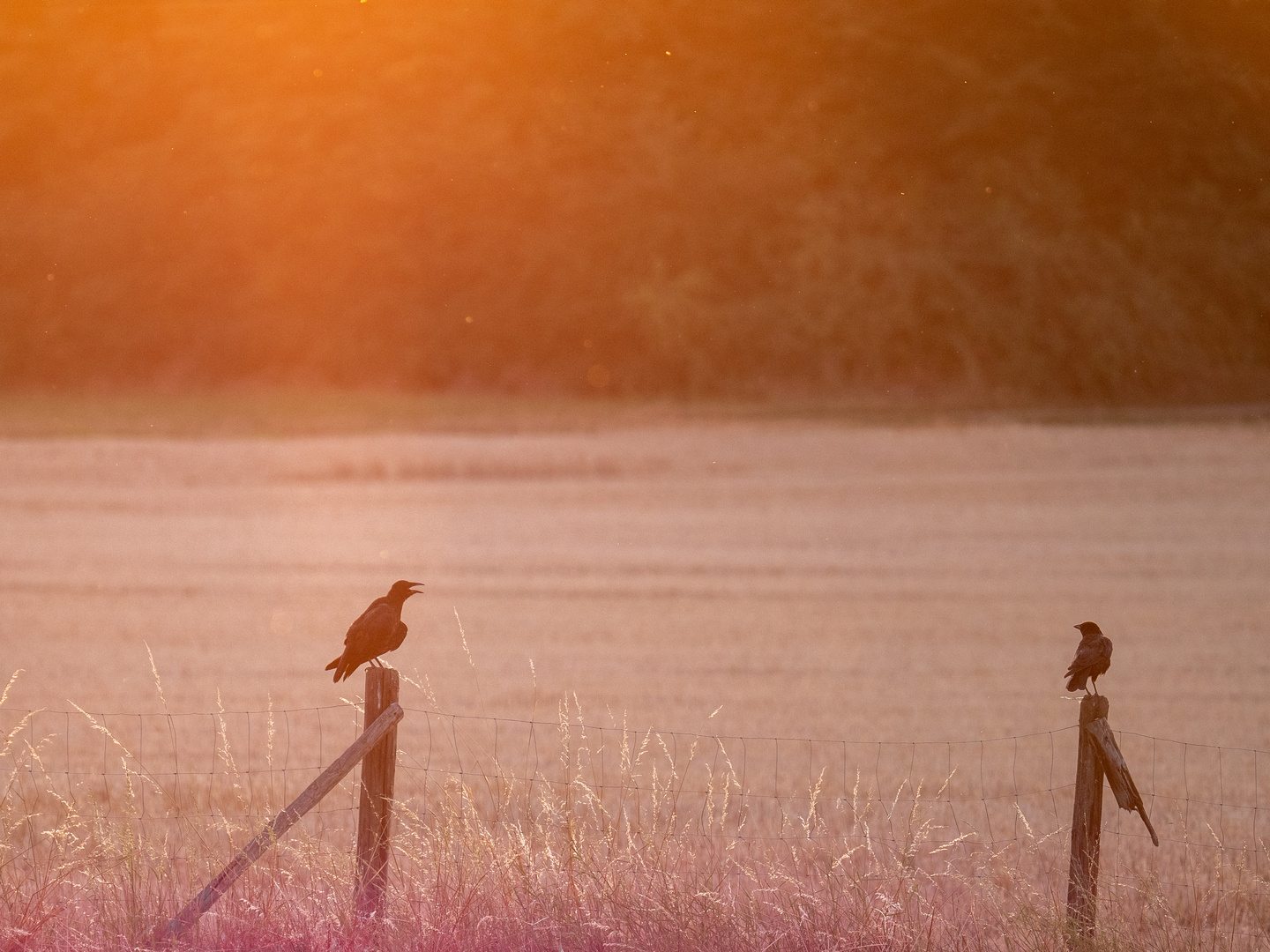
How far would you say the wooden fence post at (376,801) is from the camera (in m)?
4.61

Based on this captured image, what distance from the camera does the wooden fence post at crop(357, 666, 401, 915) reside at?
4613 millimetres

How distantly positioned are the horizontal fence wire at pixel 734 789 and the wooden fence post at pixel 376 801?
0.83 meters

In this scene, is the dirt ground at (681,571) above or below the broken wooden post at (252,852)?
below

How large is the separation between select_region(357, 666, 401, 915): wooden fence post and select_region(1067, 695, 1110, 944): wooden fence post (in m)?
2.12

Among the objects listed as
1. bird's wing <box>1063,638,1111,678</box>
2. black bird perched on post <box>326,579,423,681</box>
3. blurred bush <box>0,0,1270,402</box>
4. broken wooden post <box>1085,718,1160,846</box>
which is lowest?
broken wooden post <box>1085,718,1160,846</box>

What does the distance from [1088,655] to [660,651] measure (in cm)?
1314

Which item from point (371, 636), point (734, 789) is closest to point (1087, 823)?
point (371, 636)

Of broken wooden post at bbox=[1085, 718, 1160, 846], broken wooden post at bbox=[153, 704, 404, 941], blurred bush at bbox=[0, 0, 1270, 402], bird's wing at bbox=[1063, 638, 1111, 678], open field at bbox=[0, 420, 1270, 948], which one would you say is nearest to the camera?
broken wooden post at bbox=[153, 704, 404, 941]

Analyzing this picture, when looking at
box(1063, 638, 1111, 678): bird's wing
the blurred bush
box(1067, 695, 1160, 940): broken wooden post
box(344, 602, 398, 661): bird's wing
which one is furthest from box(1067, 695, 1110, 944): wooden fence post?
the blurred bush

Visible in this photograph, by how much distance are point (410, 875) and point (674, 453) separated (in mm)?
54654

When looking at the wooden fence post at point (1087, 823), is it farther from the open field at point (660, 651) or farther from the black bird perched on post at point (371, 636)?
the black bird perched on post at point (371, 636)

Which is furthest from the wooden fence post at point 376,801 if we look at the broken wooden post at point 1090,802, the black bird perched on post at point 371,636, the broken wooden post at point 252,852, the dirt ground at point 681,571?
the broken wooden post at point 1090,802

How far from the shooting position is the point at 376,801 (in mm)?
4672

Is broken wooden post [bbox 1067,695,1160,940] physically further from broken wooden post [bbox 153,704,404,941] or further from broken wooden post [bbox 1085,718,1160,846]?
broken wooden post [bbox 153,704,404,941]
